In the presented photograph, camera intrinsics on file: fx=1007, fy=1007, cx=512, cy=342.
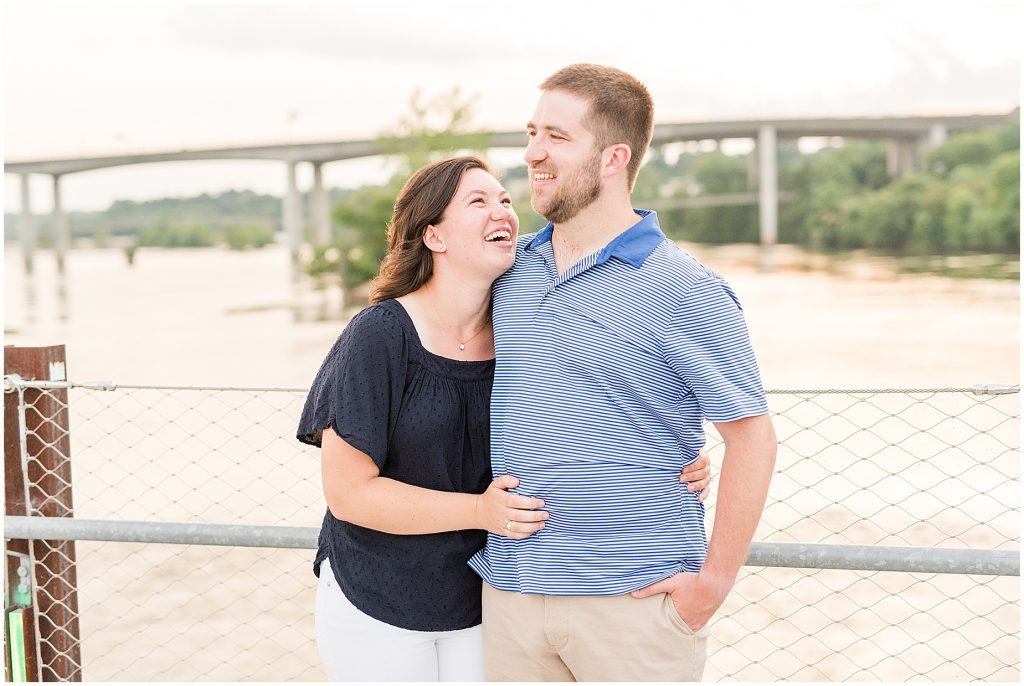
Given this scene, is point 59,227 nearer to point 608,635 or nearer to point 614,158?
point 614,158

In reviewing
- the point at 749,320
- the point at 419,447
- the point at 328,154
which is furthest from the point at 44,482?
the point at 328,154

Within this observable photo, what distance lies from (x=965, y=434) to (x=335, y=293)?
95.5ft

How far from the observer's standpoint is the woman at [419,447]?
188 centimetres

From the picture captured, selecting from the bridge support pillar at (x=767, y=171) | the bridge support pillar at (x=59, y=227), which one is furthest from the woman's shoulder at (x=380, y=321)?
the bridge support pillar at (x=59, y=227)

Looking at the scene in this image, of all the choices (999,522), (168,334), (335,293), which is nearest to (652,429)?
(999,522)

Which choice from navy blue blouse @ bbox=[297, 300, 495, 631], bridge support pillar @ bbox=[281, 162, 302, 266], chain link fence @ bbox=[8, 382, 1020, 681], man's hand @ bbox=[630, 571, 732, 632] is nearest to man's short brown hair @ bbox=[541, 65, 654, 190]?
navy blue blouse @ bbox=[297, 300, 495, 631]

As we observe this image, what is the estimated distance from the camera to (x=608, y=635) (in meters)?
1.87

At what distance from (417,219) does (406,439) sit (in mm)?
437

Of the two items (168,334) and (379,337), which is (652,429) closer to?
(379,337)

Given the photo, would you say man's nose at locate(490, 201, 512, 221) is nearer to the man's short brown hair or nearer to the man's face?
the man's face

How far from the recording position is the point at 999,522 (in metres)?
8.65

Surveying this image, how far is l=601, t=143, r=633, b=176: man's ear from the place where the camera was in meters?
1.92

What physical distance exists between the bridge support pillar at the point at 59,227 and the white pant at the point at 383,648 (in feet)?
114

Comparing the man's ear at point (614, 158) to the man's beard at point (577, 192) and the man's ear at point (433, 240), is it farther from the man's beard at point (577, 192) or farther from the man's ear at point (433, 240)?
the man's ear at point (433, 240)
